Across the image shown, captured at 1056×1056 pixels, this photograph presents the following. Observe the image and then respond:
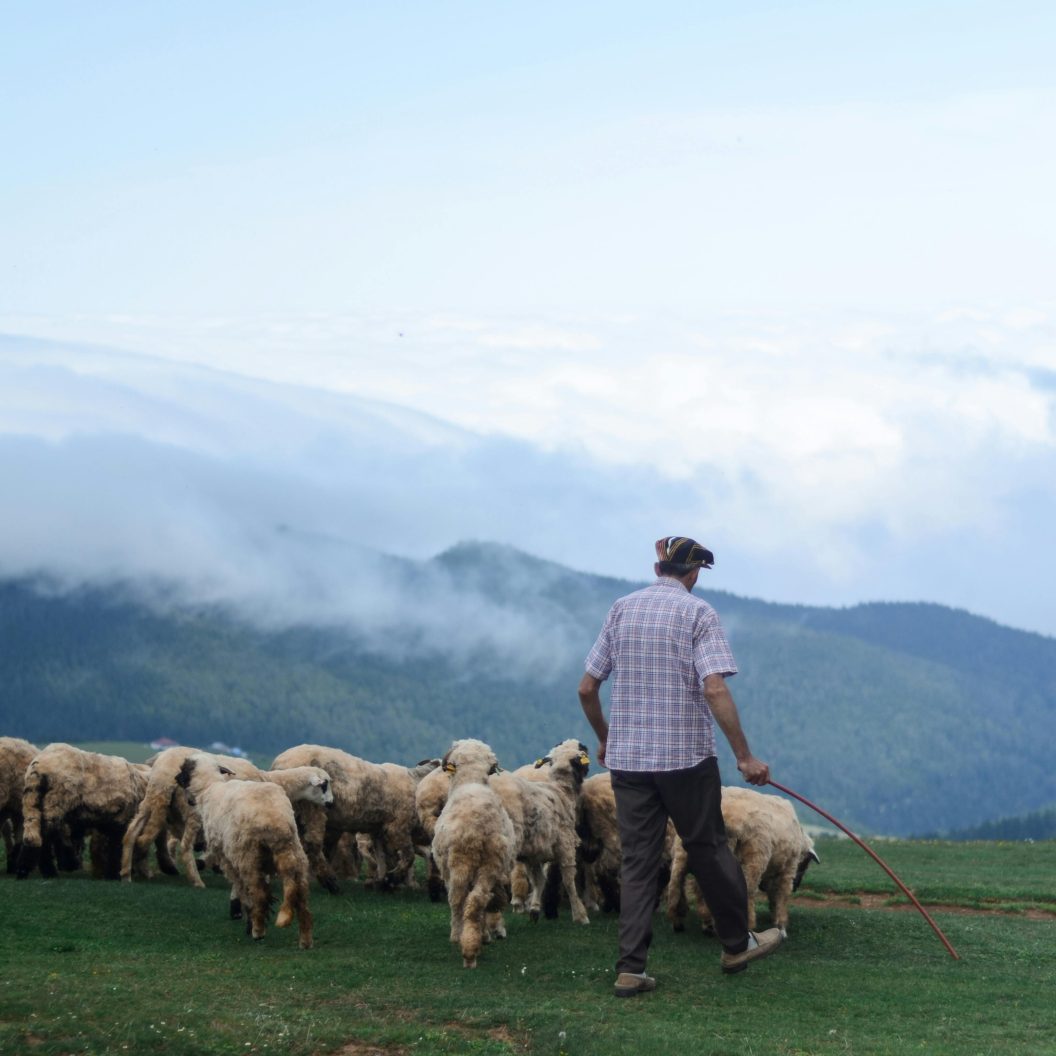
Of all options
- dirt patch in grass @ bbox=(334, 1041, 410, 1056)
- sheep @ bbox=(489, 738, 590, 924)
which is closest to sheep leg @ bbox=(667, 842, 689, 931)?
sheep @ bbox=(489, 738, 590, 924)

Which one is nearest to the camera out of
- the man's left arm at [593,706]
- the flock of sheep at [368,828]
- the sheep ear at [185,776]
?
the man's left arm at [593,706]

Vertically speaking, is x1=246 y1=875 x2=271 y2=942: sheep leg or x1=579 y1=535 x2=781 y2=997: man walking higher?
x1=579 y1=535 x2=781 y2=997: man walking

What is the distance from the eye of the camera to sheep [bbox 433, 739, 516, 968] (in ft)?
44.9

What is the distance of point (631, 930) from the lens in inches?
472

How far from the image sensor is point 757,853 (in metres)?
15.0

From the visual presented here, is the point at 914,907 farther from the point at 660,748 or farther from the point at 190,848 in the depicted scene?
the point at 660,748

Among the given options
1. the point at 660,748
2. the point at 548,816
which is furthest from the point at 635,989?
the point at 548,816

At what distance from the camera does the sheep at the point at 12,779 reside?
63.2ft

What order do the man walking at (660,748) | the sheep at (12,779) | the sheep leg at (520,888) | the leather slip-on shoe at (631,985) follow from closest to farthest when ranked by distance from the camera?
1. the leather slip-on shoe at (631,985)
2. the man walking at (660,748)
3. the sheep leg at (520,888)
4. the sheep at (12,779)

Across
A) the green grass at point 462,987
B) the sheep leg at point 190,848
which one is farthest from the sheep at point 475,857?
the sheep leg at point 190,848

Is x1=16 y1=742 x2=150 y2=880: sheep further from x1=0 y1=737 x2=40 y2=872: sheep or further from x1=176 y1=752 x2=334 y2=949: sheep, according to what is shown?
x1=176 y1=752 x2=334 y2=949: sheep

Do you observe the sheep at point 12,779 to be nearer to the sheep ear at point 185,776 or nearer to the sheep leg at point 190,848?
the sheep leg at point 190,848

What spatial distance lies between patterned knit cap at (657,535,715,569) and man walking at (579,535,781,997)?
0.74 feet

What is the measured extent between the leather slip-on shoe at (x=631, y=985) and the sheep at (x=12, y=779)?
9.97m
